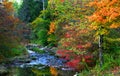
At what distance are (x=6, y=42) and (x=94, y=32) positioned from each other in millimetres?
12472

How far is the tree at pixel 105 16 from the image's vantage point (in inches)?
824

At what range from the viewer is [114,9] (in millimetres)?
20672

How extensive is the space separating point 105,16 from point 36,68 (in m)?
14.6

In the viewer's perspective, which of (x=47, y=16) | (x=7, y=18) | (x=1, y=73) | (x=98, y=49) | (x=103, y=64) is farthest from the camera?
(x=47, y=16)

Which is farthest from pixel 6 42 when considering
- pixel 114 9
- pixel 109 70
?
pixel 114 9

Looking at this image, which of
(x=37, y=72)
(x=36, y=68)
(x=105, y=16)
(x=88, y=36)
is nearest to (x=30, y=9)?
(x=36, y=68)

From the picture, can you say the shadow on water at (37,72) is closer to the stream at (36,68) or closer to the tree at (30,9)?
the stream at (36,68)

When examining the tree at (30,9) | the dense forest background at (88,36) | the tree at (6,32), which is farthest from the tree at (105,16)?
the tree at (30,9)

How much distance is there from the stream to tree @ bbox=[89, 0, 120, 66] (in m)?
7.47

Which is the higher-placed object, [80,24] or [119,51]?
[80,24]

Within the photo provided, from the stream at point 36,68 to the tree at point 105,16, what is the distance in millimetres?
7467

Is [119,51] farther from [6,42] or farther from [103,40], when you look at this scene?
[6,42]

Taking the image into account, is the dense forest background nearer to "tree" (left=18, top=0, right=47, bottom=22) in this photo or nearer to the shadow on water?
the shadow on water

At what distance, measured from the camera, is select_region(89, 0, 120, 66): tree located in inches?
824
